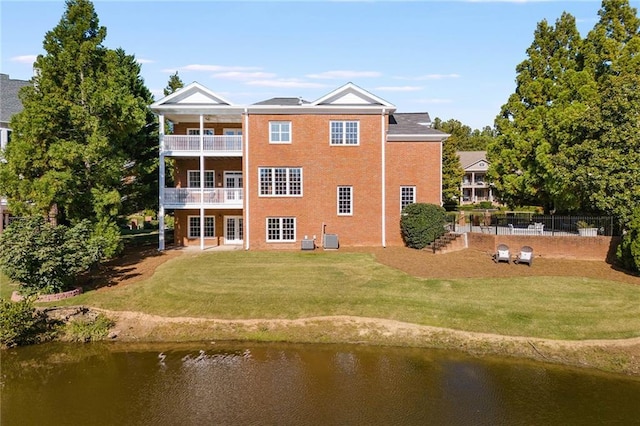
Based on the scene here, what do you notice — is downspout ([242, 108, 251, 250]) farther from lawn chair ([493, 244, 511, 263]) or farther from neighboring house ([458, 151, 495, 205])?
neighboring house ([458, 151, 495, 205])

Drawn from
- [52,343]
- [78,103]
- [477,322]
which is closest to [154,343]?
[52,343]

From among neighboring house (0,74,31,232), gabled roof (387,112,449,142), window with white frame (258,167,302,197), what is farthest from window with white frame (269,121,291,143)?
neighboring house (0,74,31,232)

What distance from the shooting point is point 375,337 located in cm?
1562

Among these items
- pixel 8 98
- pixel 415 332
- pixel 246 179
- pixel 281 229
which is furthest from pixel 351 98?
pixel 8 98

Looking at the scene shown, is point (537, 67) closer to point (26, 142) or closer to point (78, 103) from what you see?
point (78, 103)

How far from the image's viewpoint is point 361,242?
27875 millimetres

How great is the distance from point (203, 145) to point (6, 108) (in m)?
16.7

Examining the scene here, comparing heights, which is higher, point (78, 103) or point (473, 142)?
point (473, 142)

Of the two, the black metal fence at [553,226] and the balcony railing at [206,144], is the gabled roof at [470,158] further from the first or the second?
the balcony railing at [206,144]

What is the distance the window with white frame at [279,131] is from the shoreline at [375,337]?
13.8 m

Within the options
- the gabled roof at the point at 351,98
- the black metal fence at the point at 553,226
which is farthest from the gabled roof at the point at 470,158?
the gabled roof at the point at 351,98

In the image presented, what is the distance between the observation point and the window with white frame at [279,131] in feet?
90.4

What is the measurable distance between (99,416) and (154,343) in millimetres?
5285

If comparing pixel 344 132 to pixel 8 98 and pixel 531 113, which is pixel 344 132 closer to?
pixel 531 113
